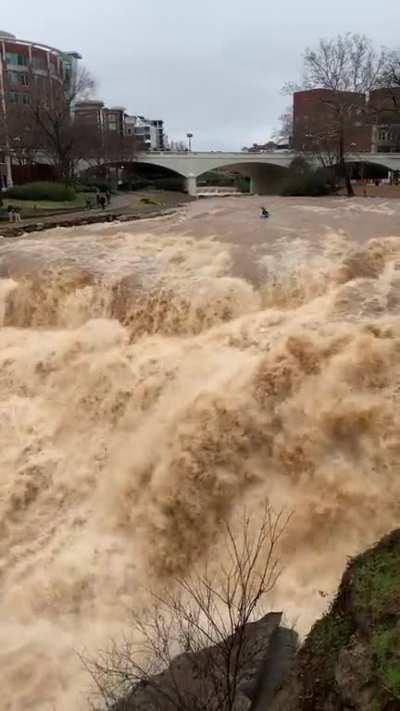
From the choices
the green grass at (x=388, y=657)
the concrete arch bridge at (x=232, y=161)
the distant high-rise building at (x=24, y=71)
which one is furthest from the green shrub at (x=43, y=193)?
the green grass at (x=388, y=657)

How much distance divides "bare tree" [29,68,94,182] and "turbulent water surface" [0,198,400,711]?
3198cm

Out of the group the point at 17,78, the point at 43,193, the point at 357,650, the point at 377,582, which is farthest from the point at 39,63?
the point at 357,650

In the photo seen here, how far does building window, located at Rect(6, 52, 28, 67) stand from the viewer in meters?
63.9

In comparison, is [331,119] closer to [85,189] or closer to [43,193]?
[85,189]

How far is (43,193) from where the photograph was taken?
3716cm

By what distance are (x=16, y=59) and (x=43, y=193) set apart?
34.9 m

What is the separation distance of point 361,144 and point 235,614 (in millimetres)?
66996

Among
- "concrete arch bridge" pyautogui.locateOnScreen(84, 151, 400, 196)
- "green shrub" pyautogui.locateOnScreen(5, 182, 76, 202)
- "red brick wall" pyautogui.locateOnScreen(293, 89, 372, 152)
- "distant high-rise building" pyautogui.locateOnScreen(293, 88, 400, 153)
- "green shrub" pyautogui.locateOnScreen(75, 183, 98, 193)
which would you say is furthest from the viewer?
"concrete arch bridge" pyautogui.locateOnScreen(84, 151, 400, 196)

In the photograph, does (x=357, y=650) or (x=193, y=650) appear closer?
(x=357, y=650)

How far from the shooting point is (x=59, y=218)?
28797mm

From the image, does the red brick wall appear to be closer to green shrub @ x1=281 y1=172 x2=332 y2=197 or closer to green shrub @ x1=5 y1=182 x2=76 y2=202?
green shrub @ x1=281 y1=172 x2=332 y2=197

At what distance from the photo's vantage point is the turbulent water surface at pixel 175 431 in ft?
26.5

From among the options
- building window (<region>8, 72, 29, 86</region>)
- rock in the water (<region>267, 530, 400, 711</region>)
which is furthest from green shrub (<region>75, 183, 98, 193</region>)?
rock in the water (<region>267, 530, 400, 711</region>)

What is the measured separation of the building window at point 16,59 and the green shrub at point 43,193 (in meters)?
32.8
